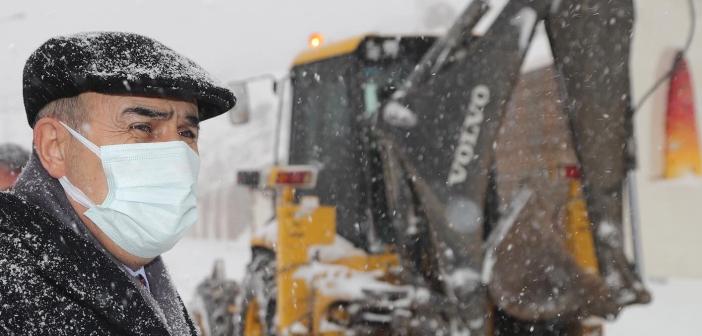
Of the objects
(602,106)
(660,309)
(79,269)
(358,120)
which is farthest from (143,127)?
(660,309)

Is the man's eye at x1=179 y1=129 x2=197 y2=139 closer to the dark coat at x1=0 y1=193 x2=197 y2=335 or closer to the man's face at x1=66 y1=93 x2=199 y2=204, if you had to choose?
the man's face at x1=66 y1=93 x2=199 y2=204

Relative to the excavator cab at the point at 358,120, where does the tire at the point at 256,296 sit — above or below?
below

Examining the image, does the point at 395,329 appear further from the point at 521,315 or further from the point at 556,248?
the point at 556,248

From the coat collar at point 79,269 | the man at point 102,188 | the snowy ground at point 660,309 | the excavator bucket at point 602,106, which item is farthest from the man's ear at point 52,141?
the snowy ground at point 660,309

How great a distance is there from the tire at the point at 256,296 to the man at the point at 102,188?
3.28m

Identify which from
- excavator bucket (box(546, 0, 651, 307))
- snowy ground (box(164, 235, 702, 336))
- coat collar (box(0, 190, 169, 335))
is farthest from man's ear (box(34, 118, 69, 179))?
snowy ground (box(164, 235, 702, 336))

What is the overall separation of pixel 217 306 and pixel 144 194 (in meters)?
4.40

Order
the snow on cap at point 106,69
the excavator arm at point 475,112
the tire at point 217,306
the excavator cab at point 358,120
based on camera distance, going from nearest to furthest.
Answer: the snow on cap at point 106,69, the excavator arm at point 475,112, the excavator cab at point 358,120, the tire at point 217,306

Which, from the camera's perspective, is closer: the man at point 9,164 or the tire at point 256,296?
the man at point 9,164

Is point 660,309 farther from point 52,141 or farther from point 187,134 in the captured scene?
point 52,141

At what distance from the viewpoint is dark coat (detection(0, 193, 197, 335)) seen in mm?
1320

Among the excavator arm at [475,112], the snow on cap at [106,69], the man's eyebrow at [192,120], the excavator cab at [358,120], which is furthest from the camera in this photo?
the excavator cab at [358,120]

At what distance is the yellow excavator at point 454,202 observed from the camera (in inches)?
154

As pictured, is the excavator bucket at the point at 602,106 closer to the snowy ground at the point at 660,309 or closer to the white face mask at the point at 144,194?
the white face mask at the point at 144,194
